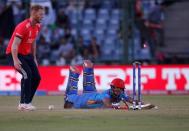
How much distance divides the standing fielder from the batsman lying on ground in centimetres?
91

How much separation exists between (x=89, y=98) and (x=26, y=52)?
159 centimetres

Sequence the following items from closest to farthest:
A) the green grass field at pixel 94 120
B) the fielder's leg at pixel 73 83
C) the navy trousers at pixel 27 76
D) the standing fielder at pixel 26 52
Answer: the green grass field at pixel 94 120 → the standing fielder at pixel 26 52 → the navy trousers at pixel 27 76 → the fielder's leg at pixel 73 83

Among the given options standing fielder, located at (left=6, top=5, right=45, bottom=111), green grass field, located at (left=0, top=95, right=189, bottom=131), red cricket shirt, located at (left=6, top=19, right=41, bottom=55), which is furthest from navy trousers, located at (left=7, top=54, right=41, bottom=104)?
green grass field, located at (left=0, top=95, right=189, bottom=131)

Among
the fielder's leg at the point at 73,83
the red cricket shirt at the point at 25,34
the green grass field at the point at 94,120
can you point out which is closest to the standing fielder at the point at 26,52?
the red cricket shirt at the point at 25,34

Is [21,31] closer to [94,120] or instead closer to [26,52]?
[26,52]

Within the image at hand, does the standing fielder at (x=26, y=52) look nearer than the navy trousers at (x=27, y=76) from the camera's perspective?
Yes

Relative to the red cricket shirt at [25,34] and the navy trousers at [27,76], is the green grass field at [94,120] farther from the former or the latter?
the red cricket shirt at [25,34]

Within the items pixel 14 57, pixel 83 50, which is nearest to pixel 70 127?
pixel 14 57

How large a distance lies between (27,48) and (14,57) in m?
0.51

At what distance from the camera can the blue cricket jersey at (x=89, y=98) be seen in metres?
15.4

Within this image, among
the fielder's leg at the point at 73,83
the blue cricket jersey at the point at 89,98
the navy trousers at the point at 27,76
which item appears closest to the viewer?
the navy trousers at the point at 27,76

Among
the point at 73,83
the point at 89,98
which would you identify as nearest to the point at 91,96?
the point at 89,98

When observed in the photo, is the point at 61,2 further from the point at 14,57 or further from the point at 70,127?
the point at 70,127

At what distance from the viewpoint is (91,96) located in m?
15.6
